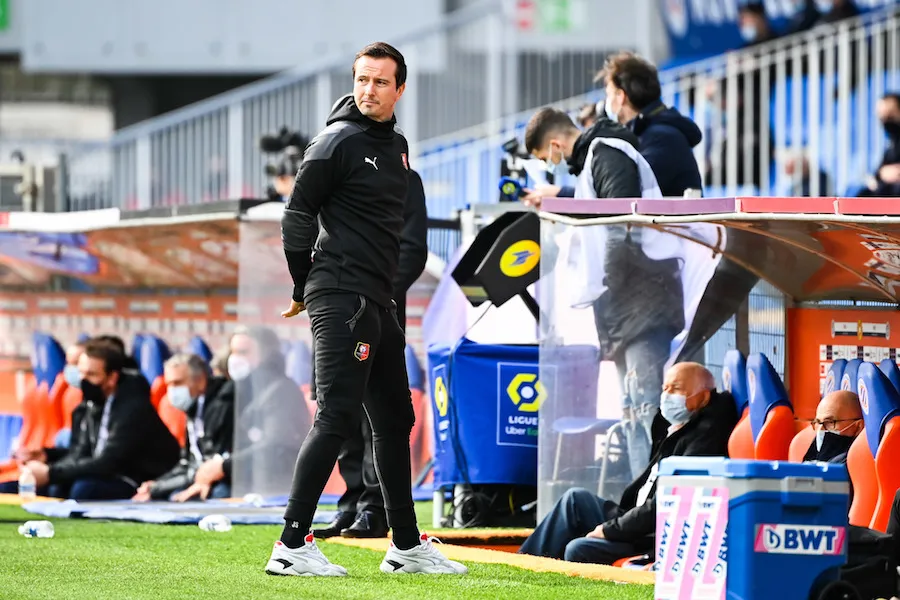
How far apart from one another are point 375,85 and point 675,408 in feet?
6.70

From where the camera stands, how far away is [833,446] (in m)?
6.90

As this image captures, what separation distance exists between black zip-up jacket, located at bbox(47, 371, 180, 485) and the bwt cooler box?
652 cm

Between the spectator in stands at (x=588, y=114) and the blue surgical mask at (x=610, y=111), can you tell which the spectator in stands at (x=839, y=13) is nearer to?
the spectator in stands at (x=588, y=114)

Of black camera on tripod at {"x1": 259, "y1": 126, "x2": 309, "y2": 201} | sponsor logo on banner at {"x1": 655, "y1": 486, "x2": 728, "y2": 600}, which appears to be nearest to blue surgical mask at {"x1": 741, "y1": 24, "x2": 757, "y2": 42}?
black camera on tripod at {"x1": 259, "y1": 126, "x2": 309, "y2": 201}

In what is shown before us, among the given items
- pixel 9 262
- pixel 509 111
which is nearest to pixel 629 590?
pixel 9 262

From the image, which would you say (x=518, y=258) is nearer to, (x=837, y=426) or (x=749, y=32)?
(x=837, y=426)

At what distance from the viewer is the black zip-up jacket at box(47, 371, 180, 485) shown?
11344 mm

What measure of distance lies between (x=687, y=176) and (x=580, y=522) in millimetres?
1783

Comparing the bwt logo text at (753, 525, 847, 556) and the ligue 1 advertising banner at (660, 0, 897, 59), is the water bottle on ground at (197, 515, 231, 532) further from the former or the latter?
the ligue 1 advertising banner at (660, 0, 897, 59)

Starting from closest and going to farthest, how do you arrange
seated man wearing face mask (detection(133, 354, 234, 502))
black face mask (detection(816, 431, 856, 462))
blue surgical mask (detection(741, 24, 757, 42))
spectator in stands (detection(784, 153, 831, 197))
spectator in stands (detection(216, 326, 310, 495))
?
1. black face mask (detection(816, 431, 856, 462))
2. spectator in stands (detection(216, 326, 310, 495))
3. seated man wearing face mask (detection(133, 354, 234, 502))
4. spectator in stands (detection(784, 153, 831, 197))
5. blue surgical mask (detection(741, 24, 757, 42))

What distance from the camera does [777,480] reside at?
17.3 ft

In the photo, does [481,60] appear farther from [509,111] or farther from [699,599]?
[699,599]

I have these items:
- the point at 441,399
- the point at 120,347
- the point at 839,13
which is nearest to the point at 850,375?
the point at 441,399

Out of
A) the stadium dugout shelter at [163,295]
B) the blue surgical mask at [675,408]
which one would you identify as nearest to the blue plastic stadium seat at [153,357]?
the stadium dugout shelter at [163,295]
